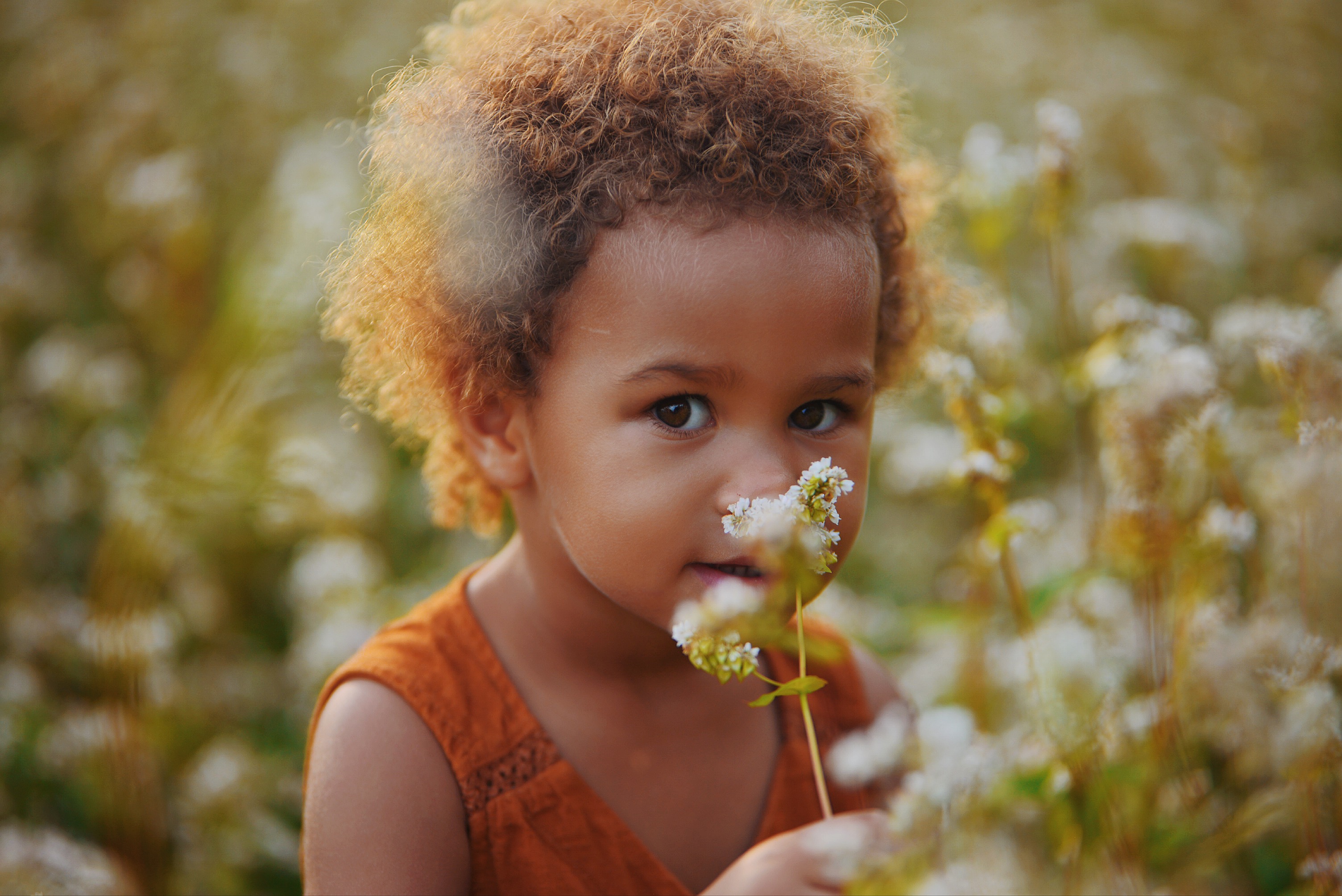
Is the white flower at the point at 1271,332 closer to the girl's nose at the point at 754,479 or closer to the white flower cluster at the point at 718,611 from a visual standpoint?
the girl's nose at the point at 754,479

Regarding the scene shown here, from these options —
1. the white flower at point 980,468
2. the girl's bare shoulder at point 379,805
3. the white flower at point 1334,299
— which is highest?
the white flower at point 1334,299

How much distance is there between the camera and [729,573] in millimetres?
1079

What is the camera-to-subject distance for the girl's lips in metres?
1.07

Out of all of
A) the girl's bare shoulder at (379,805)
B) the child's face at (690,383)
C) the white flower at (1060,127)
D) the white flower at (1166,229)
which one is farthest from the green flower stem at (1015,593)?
the white flower at (1166,229)

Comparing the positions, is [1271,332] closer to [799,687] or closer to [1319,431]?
[1319,431]

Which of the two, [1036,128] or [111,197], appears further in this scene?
[1036,128]

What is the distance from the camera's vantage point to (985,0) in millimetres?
3736

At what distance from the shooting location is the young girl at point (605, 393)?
1054 mm

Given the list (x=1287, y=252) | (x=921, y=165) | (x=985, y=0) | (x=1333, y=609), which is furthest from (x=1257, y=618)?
(x=985, y=0)

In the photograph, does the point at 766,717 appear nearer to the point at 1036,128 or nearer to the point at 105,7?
the point at 1036,128

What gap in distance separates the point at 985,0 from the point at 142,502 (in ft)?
11.0

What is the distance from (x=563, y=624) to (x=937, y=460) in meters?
1.03

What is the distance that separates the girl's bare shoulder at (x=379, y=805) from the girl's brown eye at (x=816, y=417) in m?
0.59

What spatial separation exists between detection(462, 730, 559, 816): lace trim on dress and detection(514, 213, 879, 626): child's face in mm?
273
